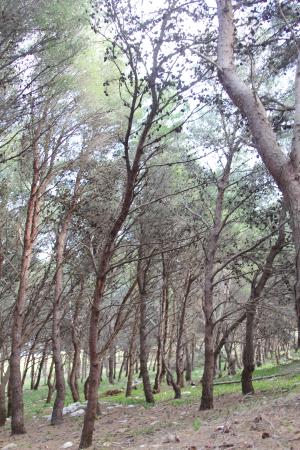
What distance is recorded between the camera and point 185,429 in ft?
21.8

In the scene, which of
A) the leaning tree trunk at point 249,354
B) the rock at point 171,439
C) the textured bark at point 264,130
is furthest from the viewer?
the leaning tree trunk at point 249,354

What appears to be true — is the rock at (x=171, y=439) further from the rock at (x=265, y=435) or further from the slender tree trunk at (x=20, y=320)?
the slender tree trunk at (x=20, y=320)

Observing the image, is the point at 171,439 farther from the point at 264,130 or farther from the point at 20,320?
the point at 20,320

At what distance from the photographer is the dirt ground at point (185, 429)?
174 inches

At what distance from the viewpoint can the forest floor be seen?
4.45m

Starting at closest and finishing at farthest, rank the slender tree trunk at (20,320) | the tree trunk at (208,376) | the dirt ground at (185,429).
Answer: the dirt ground at (185,429), the tree trunk at (208,376), the slender tree trunk at (20,320)

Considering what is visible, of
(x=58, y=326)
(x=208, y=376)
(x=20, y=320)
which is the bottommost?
(x=208, y=376)

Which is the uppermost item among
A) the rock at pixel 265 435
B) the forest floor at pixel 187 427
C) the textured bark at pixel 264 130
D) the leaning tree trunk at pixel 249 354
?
the textured bark at pixel 264 130

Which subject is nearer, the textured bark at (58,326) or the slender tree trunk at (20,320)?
the slender tree trunk at (20,320)

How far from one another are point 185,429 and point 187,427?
0.40 metres

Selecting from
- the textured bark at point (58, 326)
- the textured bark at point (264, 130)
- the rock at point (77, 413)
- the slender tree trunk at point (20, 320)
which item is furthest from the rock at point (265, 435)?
the rock at point (77, 413)

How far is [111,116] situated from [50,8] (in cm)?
422

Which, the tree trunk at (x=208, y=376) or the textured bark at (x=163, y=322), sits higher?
the textured bark at (x=163, y=322)

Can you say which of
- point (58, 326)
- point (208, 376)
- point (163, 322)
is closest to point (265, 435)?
point (208, 376)
